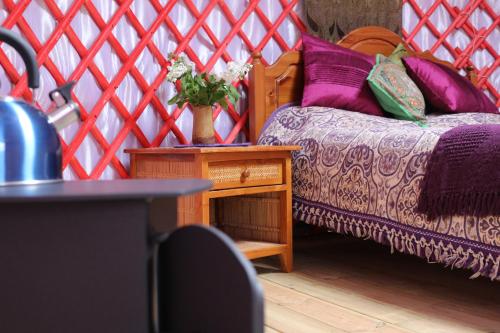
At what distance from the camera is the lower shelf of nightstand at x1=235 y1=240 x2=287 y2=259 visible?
1897 millimetres

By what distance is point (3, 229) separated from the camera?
0.63 m

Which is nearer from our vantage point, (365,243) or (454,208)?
(454,208)

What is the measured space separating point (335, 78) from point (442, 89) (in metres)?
0.50

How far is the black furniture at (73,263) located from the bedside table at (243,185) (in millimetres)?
1111

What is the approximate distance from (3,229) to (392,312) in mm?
1131

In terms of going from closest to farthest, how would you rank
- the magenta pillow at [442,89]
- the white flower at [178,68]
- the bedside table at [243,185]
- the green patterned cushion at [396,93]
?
the bedside table at [243,185] < the white flower at [178,68] < the green patterned cushion at [396,93] < the magenta pillow at [442,89]

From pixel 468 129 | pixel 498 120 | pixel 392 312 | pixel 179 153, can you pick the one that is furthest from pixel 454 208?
pixel 498 120

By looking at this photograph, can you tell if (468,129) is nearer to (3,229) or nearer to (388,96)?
(388,96)

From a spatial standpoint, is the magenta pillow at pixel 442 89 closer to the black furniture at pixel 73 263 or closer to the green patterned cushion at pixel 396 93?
the green patterned cushion at pixel 396 93

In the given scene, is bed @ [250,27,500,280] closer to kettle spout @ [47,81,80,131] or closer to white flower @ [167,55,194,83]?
white flower @ [167,55,194,83]

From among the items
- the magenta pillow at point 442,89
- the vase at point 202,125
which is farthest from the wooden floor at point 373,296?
the magenta pillow at point 442,89

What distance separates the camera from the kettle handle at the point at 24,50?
799mm

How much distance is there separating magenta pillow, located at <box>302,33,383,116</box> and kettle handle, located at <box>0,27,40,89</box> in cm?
153

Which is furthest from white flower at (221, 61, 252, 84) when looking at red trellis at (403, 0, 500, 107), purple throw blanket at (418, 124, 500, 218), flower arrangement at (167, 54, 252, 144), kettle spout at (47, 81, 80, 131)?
kettle spout at (47, 81, 80, 131)
